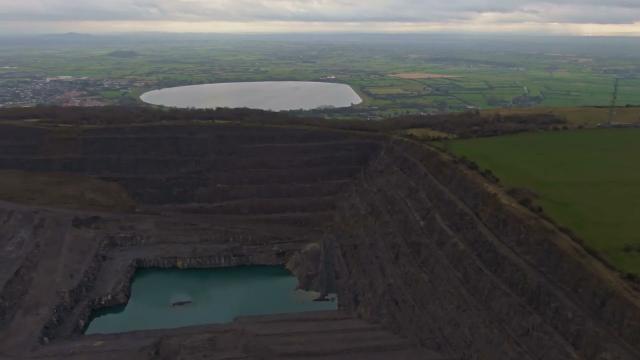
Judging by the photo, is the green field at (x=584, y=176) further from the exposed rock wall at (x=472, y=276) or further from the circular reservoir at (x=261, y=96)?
the circular reservoir at (x=261, y=96)

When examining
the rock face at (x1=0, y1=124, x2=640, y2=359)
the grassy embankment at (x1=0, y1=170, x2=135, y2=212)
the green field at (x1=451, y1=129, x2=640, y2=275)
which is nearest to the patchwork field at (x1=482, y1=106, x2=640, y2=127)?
the green field at (x1=451, y1=129, x2=640, y2=275)

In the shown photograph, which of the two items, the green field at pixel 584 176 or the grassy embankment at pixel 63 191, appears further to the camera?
the grassy embankment at pixel 63 191

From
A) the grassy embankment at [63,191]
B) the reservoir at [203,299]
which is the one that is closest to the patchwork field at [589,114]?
the reservoir at [203,299]

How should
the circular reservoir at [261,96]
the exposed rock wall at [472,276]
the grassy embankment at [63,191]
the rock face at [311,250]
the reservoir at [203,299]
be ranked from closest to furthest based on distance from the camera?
the exposed rock wall at [472,276] → the rock face at [311,250] → the reservoir at [203,299] → the grassy embankment at [63,191] → the circular reservoir at [261,96]

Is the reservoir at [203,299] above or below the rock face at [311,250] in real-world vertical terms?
below

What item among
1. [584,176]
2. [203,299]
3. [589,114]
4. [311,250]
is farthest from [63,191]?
[589,114]

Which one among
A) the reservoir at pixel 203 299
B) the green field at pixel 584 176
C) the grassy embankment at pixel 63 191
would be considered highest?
the green field at pixel 584 176

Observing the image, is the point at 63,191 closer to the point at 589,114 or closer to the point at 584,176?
the point at 584,176
